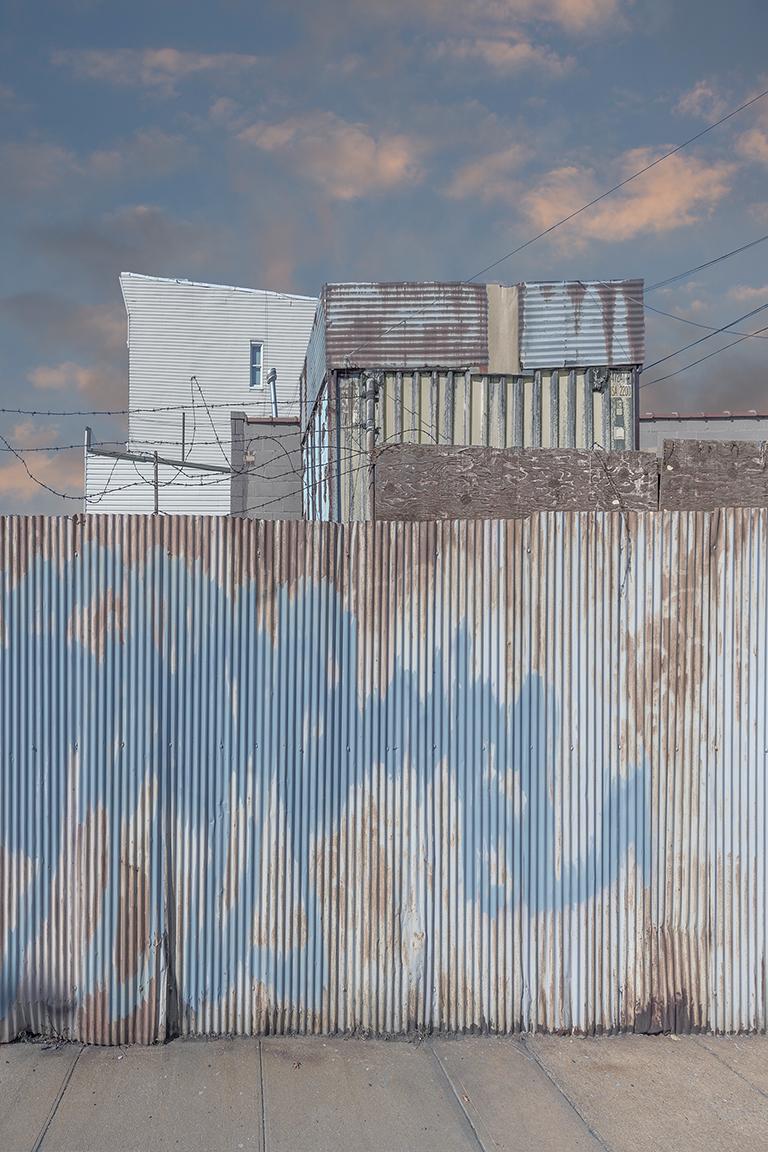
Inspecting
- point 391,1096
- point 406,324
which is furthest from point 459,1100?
point 406,324

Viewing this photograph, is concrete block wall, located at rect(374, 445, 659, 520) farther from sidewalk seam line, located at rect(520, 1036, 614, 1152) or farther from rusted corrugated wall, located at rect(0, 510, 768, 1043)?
sidewalk seam line, located at rect(520, 1036, 614, 1152)

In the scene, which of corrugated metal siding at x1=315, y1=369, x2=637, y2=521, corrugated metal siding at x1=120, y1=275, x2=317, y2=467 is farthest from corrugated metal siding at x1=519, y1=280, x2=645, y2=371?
corrugated metal siding at x1=120, y1=275, x2=317, y2=467

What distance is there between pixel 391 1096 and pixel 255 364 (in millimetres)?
25763

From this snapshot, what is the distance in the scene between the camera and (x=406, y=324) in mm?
8734

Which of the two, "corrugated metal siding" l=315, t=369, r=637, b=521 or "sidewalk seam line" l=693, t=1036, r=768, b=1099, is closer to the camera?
"sidewalk seam line" l=693, t=1036, r=768, b=1099

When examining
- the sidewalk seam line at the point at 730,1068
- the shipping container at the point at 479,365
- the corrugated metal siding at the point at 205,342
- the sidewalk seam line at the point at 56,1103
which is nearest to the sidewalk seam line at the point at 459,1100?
the sidewalk seam line at the point at 730,1068

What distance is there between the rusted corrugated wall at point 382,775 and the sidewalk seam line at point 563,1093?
7.4 inches

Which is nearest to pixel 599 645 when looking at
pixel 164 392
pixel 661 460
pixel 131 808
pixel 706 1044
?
pixel 661 460

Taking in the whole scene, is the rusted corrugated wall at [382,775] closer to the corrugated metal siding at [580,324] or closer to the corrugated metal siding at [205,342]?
the corrugated metal siding at [580,324]

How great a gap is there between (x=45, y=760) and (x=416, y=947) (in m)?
2.13

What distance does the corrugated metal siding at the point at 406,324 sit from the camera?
8.73 metres

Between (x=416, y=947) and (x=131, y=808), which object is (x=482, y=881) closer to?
(x=416, y=947)

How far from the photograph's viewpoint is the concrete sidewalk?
12.4 ft

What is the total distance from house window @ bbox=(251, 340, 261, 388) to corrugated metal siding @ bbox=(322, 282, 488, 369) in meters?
19.7
